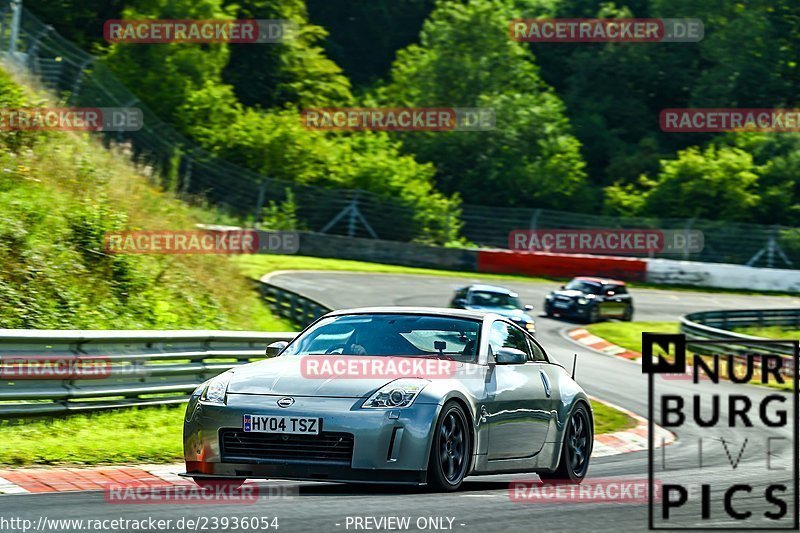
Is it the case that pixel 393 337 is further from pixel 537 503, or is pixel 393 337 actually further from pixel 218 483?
pixel 537 503

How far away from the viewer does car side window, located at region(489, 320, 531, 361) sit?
9.27 m

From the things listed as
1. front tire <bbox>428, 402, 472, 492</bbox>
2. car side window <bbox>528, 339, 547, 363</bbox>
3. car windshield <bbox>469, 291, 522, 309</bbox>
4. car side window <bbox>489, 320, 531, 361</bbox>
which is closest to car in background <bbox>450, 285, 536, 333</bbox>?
car windshield <bbox>469, 291, 522, 309</bbox>

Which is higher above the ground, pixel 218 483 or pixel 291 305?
pixel 291 305

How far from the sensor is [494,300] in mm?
26562

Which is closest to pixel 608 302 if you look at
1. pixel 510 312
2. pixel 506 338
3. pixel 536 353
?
pixel 510 312

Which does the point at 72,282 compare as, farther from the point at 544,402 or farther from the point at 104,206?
the point at 544,402

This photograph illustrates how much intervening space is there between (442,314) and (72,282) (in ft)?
23.0

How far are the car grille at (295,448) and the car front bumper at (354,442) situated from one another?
0.01 m

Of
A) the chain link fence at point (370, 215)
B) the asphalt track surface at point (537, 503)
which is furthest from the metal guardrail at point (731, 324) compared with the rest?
the chain link fence at point (370, 215)

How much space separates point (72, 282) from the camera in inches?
584

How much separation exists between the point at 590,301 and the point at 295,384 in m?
24.6

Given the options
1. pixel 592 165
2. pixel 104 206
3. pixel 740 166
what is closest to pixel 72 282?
pixel 104 206

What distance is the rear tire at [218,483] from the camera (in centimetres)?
817

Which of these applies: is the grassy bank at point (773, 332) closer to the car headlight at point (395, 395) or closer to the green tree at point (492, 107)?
the car headlight at point (395, 395)
